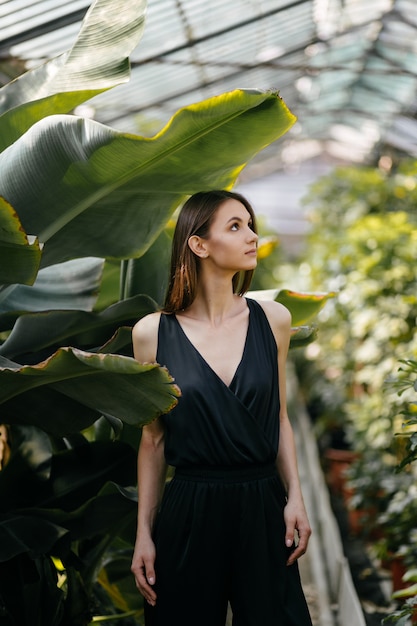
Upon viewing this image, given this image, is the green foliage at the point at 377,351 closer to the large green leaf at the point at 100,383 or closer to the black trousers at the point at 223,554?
the black trousers at the point at 223,554

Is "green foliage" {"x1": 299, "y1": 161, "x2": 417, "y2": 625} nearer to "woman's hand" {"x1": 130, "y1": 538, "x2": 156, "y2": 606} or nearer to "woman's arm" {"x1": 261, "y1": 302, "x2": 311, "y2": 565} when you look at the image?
"woman's arm" {"x1": 261, "y1": 302, "x2": 311, "y2": 565}

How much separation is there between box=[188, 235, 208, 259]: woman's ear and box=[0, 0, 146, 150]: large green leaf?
0.53m

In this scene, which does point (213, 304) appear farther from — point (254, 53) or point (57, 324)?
point (254, 53)

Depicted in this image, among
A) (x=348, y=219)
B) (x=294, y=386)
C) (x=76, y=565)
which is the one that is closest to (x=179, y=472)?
(x=76, y=565)

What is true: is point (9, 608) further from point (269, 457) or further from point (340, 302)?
point (340, 302)

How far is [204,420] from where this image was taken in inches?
84.7

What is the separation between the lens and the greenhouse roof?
628cm

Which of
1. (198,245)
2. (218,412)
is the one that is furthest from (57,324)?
(218,412)

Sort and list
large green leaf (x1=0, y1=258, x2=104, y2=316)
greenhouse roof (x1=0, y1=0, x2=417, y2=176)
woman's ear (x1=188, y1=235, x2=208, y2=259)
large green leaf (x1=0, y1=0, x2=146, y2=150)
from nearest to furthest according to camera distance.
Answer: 1. woman's ear (x1=188, y1=235, x2=208, y2=259)
2. large green leaf (x1=0, y1=0, x2=146, y2=150)
3. large green leaf (x1=0, y1=258, x2=104, y2=316)
4. greenhouse roof (x1=0, y1=0, x2=417, y2=176)

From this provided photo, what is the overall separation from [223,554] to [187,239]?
0.80 metres

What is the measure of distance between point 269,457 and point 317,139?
17072mm

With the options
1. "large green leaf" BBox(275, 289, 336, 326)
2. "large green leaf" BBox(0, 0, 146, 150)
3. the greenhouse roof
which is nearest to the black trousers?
"large green leaf" BBox(275, 289, 336, 326)

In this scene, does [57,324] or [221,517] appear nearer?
[221,517]

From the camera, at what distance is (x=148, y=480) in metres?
2.24
